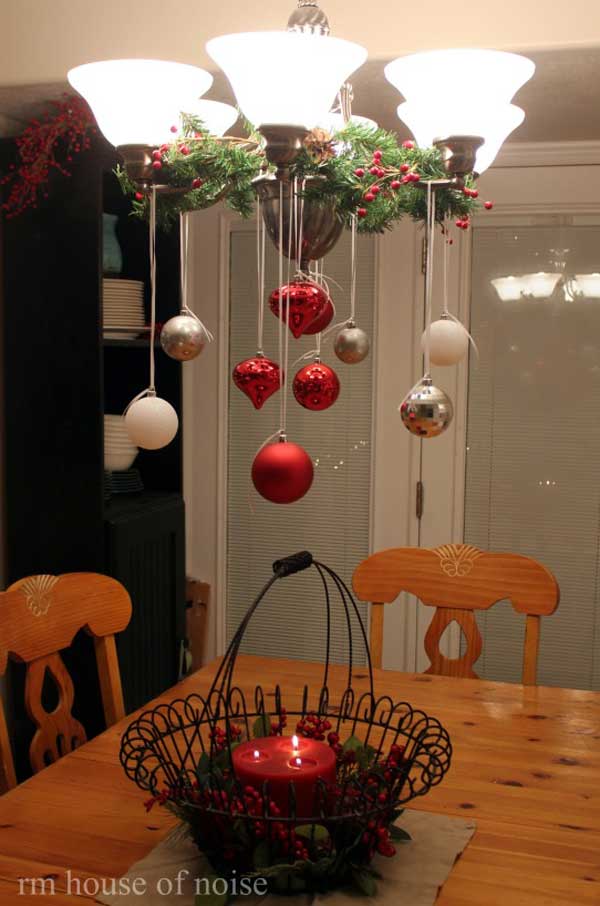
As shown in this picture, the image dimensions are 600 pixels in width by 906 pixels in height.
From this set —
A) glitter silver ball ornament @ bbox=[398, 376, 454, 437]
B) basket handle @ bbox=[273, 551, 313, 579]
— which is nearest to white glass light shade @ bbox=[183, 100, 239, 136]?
glitter silver ball ornament @ bbox=[398, 376, 454, 437]

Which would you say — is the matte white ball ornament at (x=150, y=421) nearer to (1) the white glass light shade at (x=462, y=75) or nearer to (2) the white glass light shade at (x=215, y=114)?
(2) the white glass light shade at (x=215, y=114)

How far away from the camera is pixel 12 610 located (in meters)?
1.93

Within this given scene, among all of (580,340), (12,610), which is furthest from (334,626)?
(12,610)

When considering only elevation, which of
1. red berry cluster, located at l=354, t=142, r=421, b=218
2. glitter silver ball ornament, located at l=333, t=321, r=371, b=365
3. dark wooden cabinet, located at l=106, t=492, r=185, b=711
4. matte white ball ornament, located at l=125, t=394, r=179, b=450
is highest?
red berry cluster, located at l=354, t=142, r=421, b=218

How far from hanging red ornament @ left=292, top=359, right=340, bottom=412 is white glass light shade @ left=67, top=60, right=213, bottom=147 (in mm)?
397

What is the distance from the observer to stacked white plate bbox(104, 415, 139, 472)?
10.9 feet

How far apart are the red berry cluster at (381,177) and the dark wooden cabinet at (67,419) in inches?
68.0

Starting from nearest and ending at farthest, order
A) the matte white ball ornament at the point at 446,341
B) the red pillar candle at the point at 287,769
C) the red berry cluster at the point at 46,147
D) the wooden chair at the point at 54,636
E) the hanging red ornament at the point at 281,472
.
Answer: the red pillar candle at the point at 287,769, the hanging red ornament at the point at 281,472, the matte white ball ornament at the point at 446,341, the wooden chair at the point at 54,636, the red berry cluster at the point at 46,147

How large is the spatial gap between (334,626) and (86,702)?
1013 millimetres

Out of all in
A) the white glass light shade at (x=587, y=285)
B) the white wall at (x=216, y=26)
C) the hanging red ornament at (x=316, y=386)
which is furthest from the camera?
the white glass light shade at (x=587, y=285)

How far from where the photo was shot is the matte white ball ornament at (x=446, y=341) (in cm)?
162

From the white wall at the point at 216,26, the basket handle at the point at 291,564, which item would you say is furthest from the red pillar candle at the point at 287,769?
the white wall at the point at 216,26

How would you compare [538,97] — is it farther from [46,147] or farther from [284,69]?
[284,69]

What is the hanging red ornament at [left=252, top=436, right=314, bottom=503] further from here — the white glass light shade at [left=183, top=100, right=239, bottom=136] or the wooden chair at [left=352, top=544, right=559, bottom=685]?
the wooden chair at [left=352, top=544, right=559, bottom=685]
